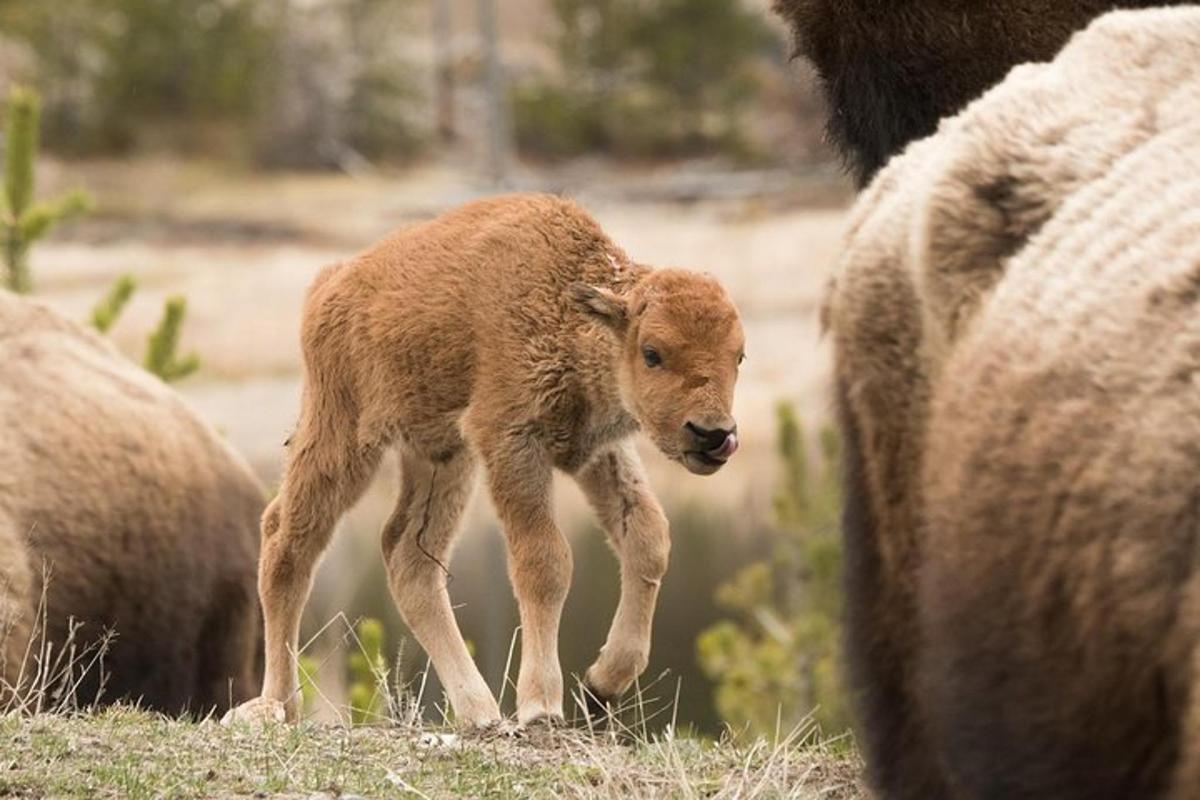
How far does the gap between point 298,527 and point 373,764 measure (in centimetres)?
134

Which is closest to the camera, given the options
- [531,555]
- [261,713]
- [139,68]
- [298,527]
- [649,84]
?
[531,555]

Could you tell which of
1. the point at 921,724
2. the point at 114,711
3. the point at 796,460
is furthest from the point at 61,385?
the point at 796,460

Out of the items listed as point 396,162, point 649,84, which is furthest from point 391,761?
point 649,84

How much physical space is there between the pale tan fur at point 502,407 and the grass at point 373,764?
0.35 meters

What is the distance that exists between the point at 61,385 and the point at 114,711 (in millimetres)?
2385

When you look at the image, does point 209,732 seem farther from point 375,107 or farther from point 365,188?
point 375,107

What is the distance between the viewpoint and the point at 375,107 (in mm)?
47375

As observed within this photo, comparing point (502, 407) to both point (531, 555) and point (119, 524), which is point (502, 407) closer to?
point (531, 555)

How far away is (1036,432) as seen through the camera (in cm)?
357

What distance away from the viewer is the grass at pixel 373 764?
476 centimetres

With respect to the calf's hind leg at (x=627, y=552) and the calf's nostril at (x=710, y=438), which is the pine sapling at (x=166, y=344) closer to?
the calf's hind leg at (x=627, y=552)

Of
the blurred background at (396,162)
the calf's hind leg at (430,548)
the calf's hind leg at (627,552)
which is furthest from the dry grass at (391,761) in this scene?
the blurred background at (396,162)

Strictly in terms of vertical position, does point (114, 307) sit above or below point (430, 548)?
below

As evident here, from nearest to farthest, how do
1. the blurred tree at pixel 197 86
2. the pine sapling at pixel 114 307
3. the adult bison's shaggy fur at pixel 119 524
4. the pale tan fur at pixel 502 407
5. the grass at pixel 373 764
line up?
1. the grass at pixel 373 764
2. the pale tan fur at pixel 502 407
3. the adult bison's shaggy fur at pixel 119 524
4. the pine sapling at pixel 114 307
5. the blurred tree at pixel 197 86
